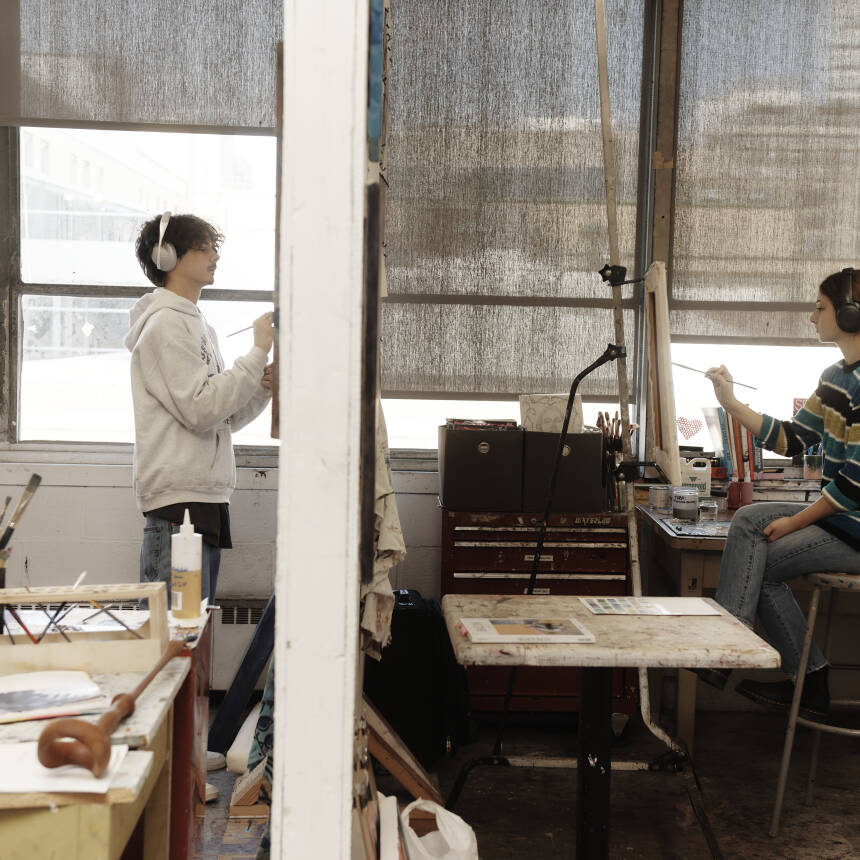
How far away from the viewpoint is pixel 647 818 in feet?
9.25

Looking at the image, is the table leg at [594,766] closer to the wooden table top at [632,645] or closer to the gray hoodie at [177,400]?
the wooden table top at [632,645]

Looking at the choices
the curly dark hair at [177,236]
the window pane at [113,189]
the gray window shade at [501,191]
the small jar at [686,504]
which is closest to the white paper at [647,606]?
the small jar at [686,504]

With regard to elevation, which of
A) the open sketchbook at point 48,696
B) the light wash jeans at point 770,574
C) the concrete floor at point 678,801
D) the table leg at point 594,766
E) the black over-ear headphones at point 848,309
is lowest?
the concrete floor at point 678,801

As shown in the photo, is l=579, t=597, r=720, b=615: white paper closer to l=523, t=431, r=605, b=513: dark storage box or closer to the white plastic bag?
the white plastic bag

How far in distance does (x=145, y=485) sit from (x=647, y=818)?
5.96ft

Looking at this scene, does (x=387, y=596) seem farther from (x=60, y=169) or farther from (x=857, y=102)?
(x=857, y=102)

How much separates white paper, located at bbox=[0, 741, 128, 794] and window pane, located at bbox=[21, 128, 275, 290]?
9.35ft

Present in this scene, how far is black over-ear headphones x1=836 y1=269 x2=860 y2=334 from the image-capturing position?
107 inches

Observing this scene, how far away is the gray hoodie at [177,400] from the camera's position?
260 cm

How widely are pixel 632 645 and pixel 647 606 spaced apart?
389 mm

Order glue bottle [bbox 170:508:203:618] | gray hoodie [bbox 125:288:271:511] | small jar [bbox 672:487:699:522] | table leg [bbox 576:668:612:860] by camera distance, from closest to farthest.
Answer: glue bottle [bbox 170:508:203:618] < table leg [bbox 576:668:612:860] < gray hoodie [bbox 125:288:271:511] < small jar [bbox 672:487:699:522]

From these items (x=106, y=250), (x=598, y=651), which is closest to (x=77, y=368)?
(x=106, y=250)

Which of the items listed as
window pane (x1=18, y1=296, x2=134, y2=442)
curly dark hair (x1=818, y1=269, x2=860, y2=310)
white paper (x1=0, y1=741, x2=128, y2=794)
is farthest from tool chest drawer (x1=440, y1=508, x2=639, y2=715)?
white paper (x1=0, y1=741, x2=128, y2=794)

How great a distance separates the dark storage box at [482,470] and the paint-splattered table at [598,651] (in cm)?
114
